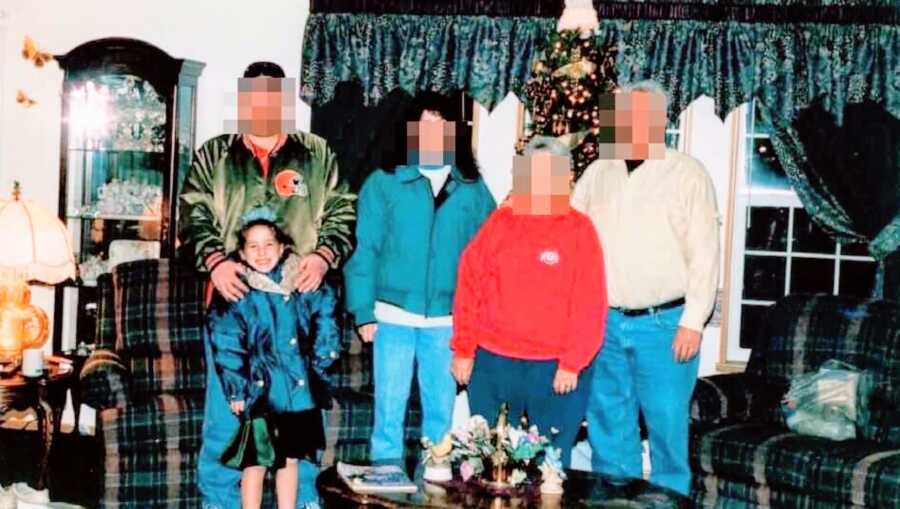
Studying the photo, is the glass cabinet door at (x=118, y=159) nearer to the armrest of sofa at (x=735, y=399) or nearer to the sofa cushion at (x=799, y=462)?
the armrest of sofa at (x=735, y=399)

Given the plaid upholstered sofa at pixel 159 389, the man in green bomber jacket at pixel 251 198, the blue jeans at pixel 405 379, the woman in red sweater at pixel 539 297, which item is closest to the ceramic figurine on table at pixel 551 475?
the woman in red sweater at pixel 539 297

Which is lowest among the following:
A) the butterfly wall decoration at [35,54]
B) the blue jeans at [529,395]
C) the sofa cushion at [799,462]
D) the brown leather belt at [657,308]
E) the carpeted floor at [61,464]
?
the carpeted floor at [61,464]

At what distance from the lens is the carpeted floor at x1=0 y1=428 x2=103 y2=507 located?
15.0 feet

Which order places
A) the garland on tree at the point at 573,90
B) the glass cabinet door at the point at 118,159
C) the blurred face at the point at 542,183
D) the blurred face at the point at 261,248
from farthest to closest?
the glass cabinet door at the point at 118,159 < the garland on tree at the point at 573,90 < the blurred face at the point at 261,248 < the blurred face at the point at 542,183

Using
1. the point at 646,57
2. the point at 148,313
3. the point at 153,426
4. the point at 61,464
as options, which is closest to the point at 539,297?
the point at 153,426

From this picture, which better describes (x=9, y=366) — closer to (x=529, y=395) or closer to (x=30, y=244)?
(x=30, y=244)

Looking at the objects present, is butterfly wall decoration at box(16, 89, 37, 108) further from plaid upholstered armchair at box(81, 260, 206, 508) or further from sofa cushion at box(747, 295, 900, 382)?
sofa cushion at box(747, 295, 900, 382)

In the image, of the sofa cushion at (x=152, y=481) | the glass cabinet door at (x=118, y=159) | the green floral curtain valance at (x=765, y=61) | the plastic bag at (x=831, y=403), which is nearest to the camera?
the sofa cushion at (x=152, y=481)

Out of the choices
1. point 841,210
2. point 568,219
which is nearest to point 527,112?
point 841,210

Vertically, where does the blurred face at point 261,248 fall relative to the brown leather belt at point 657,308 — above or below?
above

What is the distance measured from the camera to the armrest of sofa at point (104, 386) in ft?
13.5

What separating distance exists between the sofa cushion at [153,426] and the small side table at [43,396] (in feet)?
0.97

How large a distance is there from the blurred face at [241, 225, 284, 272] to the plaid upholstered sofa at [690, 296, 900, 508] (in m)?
1.66

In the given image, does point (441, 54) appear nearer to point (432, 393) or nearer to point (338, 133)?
point (338, 133)
